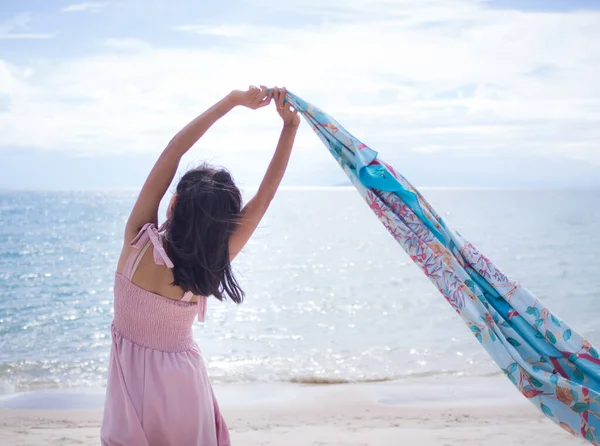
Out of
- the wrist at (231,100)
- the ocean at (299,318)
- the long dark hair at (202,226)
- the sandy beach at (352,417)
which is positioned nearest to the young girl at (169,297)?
the long dark hair at (202,226)

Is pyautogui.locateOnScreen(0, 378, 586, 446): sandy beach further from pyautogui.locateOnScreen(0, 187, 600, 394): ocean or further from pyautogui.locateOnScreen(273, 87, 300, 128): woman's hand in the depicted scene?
pyautogui.locateOnScreen(273, 87, 300, 128): woman's hand

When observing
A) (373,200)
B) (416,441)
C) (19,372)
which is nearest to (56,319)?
(19,372)

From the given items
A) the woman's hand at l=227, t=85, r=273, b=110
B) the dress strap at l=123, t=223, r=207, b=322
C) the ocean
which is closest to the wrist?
the woman's hand at l=227, t=85, r=273, b=110

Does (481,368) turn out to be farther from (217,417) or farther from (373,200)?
(217,417)

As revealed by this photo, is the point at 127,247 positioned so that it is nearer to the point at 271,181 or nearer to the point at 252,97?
the point at 271,181

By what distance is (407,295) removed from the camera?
54.4ft

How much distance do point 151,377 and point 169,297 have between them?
270mm

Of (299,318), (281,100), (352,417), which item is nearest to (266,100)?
(281,100)

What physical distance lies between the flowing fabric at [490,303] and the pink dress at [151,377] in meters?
1.05

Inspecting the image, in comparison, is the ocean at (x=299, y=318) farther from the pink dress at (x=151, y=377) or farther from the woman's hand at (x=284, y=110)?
the pink dress at (x=151, y=377)

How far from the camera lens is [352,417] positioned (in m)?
6.58

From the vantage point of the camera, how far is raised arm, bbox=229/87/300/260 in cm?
238

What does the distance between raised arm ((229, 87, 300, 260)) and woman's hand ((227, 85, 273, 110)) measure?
5 cm

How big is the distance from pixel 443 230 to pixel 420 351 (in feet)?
24.6
